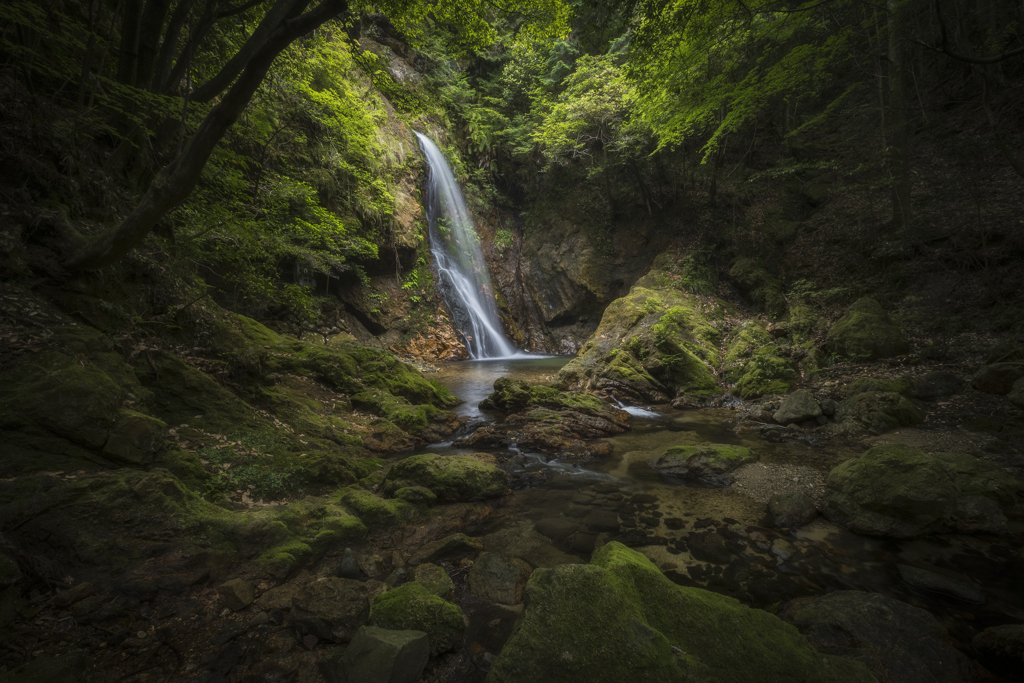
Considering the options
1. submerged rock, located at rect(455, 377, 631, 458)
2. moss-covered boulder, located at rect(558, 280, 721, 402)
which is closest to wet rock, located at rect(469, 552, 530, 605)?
submerged rock, located at rect(455, 377, 631, 458)

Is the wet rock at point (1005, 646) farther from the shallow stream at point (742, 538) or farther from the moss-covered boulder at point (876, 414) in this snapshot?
the moss-covered boulder at point (876, 414)

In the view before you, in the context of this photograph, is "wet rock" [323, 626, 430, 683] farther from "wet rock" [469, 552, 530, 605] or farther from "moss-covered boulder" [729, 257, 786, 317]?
"moss-covered boulder" [729, 257, 786, 317]

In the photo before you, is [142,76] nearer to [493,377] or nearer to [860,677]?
[860,677]

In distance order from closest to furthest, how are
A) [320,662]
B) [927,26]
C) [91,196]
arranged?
1. [320,662]
2. [91,196]
3. [927,26]

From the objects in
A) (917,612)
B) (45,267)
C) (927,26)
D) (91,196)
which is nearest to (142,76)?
(91,196)

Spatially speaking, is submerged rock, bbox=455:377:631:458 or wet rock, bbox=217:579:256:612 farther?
submerged rock, bbox=455:377:631:458

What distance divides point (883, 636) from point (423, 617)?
10.1 feet

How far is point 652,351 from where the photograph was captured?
33.9ft

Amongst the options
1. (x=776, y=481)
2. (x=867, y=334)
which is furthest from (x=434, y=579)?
(x=867, y=334)

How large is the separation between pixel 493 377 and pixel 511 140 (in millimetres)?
15502

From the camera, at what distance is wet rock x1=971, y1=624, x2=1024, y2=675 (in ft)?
7.45

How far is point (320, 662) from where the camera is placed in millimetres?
2428

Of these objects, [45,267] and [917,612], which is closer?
[917,612]

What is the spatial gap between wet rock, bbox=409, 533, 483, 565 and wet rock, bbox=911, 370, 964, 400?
7899 mm
